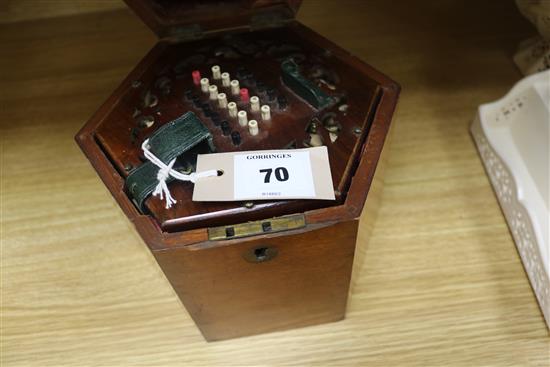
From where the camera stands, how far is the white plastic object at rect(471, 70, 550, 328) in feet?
2.99

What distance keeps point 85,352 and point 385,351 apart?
55 cm

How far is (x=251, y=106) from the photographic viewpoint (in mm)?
745

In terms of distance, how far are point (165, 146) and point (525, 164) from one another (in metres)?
0.75

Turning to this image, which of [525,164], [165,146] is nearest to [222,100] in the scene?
[165,146]

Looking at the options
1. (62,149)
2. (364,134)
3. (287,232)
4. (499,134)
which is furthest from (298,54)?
(62,149)

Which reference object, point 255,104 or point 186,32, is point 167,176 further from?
point 186,32

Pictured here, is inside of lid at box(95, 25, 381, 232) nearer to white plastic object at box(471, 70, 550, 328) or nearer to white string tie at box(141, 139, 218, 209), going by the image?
white string tie at box(141, 139, 218, 209)

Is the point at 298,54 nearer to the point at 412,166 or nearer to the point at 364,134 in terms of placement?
the point at 364,134

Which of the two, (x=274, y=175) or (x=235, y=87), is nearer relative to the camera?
(x=274, y=175)

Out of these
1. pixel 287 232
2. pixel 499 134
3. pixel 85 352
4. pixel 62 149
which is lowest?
pixel 85 352

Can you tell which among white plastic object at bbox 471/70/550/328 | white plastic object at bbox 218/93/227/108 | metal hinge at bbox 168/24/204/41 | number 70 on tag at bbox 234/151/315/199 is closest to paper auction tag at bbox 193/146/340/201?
number 70 on tag at bbox 234/151/315/199

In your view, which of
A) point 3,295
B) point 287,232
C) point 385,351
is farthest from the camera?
point 3,295

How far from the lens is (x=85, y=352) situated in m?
0.91

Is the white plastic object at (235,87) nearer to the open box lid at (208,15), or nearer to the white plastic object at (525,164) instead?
the open box lid at (208,15)
